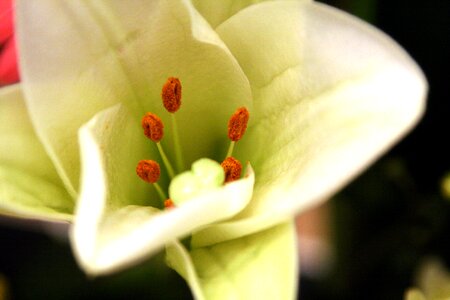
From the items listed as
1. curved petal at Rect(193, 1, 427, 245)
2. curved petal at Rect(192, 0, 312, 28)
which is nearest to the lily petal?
curved petal at Rect(193, 1, 427, 245)

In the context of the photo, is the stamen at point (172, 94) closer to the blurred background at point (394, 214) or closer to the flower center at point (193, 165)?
the flower center at point (193, 165)

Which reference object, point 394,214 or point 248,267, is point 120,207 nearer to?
point 248,267

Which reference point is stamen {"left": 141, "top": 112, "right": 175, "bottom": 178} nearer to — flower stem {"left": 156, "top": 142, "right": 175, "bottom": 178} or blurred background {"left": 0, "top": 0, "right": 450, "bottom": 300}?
flower stem {"left": 156, "top": 142, "right": 175, "bottom": 178}

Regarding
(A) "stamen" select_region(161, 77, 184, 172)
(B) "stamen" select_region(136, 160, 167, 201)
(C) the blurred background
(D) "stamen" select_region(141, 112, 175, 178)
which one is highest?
(A) "stamen" select_region(161, 77, 184, 172)

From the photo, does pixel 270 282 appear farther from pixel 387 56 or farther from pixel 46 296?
pixel 46 296

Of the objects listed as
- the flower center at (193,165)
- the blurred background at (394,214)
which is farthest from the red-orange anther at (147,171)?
the blurred background at (394,214)
